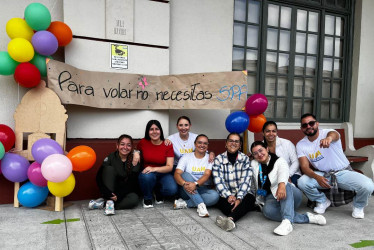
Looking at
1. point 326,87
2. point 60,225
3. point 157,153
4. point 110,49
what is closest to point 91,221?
point 60,225

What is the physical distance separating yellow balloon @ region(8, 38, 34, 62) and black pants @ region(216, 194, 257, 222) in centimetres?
291

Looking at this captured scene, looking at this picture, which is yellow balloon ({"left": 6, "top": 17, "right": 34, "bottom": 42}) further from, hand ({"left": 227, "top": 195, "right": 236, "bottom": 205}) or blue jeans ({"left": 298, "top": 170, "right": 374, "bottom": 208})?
blue jeans ({"left": 298, "top": 170, "right": 374, "bottom": 208})

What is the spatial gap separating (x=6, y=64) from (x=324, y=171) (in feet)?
13.7

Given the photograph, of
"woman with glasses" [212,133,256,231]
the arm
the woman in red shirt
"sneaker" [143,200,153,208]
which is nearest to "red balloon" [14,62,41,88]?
the woman in red shirt

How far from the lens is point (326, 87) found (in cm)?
627

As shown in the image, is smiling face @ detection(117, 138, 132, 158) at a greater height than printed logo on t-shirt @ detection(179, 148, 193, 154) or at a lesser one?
greater

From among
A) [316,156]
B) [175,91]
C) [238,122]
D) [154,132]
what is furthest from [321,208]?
[175,91]

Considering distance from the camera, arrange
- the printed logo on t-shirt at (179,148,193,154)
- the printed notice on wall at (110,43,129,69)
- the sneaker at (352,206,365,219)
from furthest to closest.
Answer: the printed notice on wall at (110,43,129,69)
the printed logo on t-shirt at (179,148,193,154)
the sneaker at (352,206,365,219)

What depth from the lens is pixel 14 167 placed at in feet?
11.6

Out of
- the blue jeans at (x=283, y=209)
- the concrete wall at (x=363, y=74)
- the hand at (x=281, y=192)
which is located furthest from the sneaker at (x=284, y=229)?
the concrete wall at (x=363, y=74)

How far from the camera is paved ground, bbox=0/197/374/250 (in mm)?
2799

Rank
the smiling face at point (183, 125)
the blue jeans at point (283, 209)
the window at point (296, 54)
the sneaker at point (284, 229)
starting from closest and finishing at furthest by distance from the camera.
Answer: the sneaker at point (284, 229)
the blue jeans at point (283, 209)
the smiling face at point (183, 125)
the window at point (296, 54)

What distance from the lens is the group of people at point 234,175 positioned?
11.6 ft

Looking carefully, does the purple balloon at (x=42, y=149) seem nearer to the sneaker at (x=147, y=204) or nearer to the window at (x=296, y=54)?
the sneaker at (x=147, y=204)
